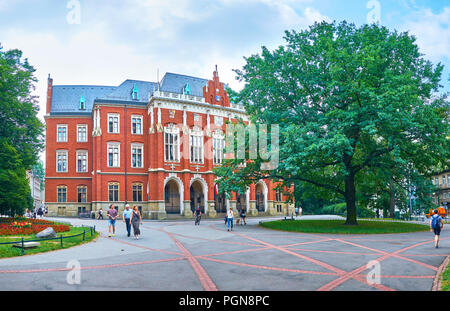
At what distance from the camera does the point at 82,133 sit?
164ft

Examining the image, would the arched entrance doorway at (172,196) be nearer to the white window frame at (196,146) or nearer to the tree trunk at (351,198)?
the white window frame at (196,146)

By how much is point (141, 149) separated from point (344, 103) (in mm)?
30182

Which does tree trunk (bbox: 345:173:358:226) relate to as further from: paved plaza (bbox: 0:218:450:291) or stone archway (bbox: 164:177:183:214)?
stone archway (bbox: 164:177:183:214)

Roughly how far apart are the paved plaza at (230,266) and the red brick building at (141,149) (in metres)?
28.5

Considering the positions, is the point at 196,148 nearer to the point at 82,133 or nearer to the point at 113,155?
the point at 113,155

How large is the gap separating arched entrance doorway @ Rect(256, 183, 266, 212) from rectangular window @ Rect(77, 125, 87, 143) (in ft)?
83.8

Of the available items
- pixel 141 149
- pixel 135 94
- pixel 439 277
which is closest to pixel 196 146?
pixel 141 149

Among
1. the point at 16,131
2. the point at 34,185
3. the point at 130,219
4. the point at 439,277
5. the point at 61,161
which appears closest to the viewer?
the point at 439,277

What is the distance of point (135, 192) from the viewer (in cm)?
4688

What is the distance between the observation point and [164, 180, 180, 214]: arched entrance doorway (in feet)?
154

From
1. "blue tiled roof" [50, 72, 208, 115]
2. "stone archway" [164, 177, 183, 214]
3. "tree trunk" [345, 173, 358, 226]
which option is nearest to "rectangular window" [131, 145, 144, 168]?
"stone archway" [164, 177, 183, 214]

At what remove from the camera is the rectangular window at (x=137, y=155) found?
155ft
